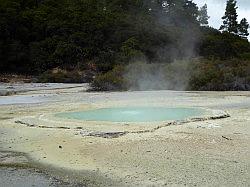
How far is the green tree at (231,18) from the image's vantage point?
237 feet

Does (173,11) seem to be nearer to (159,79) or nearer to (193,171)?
(159,79)

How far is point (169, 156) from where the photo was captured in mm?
8555

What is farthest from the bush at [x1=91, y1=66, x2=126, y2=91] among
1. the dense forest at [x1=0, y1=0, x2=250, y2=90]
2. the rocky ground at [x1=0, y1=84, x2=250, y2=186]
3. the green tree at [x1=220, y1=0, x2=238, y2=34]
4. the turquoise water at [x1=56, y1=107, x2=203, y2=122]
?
the green tree at [x1=220, y1=0, x2=238, y2=34]

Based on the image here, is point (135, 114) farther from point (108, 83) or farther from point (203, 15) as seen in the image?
point (203, 15)

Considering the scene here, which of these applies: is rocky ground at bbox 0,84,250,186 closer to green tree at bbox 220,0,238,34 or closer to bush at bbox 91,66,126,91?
bush at bbox 91,66,126,91

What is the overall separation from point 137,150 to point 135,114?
554 cm

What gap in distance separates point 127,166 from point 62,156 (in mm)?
1607

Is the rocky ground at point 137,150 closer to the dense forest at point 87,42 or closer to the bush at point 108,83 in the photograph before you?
the bush at point 108,83

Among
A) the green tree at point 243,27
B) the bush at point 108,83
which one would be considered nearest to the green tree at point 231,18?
the green tree at point 243,27

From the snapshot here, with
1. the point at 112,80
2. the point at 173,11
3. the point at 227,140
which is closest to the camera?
the point at 227,140

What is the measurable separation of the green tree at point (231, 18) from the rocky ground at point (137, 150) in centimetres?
6158

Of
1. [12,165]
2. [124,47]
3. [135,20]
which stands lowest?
[12,165]

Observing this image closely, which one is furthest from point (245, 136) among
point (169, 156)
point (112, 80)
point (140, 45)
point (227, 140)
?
point (140, 45)

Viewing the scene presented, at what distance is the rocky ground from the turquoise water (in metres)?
0.99
